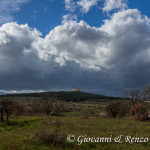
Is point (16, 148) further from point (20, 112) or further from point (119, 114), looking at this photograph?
point (20, 112)

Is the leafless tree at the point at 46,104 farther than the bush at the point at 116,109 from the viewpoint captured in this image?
Yes

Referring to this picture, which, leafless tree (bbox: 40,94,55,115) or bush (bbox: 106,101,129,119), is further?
leafless tree (bbox: 40,94,55,115)

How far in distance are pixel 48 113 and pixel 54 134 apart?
50.1m

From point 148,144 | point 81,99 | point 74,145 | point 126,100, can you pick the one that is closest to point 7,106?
point 74,145

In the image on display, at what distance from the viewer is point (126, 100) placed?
59312mm

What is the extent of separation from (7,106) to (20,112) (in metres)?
29.0

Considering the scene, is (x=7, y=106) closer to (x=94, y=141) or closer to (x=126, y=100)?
(x=94, y=141)

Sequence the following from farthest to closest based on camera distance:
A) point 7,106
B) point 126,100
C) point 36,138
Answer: point 126,100, point 7,106, point 36,138

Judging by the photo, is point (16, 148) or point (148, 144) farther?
point (148, 144)

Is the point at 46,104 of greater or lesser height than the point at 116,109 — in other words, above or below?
below

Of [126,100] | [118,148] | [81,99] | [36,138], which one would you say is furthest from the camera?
[81,99]

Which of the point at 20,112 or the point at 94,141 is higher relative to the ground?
the point at 94,141

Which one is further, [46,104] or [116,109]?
[46,104]

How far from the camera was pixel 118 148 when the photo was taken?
11.8m
